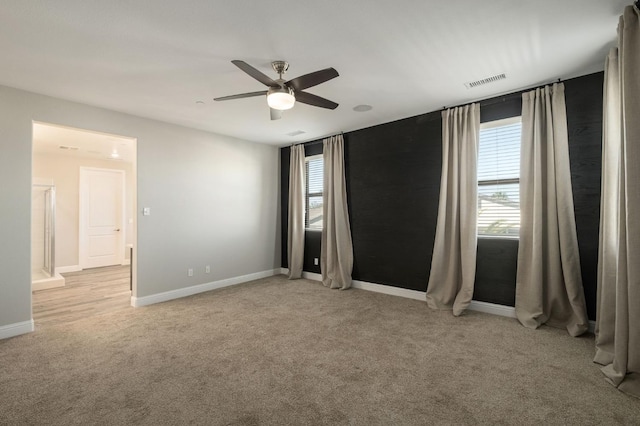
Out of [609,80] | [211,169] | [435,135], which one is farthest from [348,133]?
[609,80]

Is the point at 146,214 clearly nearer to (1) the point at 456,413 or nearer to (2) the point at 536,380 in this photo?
(1) the point at 456,413

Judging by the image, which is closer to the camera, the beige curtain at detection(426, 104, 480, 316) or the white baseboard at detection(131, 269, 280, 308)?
the beige curtain at detection(426, 104, 480, 316)

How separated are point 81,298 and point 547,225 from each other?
249 inches

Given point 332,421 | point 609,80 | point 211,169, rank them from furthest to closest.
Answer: point 211,169
point 609,80
point 332,421

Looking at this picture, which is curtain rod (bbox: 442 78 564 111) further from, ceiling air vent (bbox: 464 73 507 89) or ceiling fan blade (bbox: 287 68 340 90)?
ceiling fan blade (bbox: 287 68 340 90)

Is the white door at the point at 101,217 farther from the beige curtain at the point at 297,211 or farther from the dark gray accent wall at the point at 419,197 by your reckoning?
the dark gray accent wall at the point at 419,197

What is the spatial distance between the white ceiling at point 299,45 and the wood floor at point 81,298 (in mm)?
2663

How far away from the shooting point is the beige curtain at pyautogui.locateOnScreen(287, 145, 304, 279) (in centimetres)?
573

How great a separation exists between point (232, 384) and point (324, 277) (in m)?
3.19

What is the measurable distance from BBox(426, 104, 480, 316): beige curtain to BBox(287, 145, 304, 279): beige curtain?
251cm

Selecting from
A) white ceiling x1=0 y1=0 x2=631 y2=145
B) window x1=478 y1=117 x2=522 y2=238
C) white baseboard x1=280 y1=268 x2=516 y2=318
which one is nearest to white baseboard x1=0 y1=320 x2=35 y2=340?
white ceiling x1=0 y1=0 x2=631 y2=145

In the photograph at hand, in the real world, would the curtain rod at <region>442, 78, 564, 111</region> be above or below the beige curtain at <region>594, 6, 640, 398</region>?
above

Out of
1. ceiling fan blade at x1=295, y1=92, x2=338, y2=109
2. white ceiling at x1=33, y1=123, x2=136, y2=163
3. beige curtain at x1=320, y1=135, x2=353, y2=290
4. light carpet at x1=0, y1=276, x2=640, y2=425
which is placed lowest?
light carpet at x1=0, y1=276, x2=640, y2=425

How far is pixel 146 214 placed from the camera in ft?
14.0
